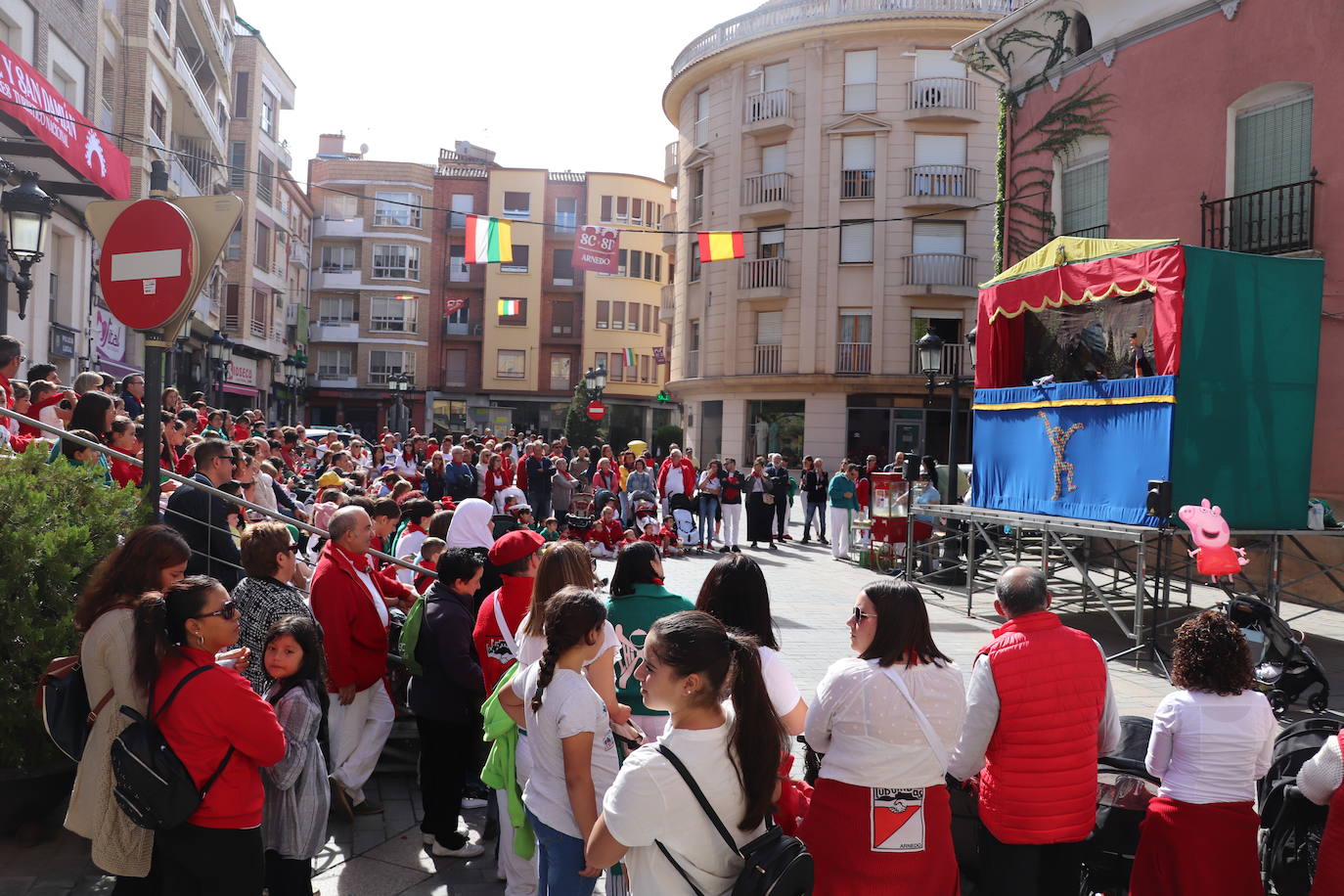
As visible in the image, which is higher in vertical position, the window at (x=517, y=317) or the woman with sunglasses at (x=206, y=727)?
the window at (x=517, y=317)

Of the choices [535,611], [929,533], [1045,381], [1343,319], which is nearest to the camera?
[535,611]

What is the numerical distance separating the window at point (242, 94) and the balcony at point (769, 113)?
18940mm

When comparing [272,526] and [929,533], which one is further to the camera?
[929,533]

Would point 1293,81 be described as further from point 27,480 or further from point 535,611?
point 27,480

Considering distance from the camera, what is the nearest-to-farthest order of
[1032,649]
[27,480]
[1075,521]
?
[1032,649] → [27,480] → [1075,521]

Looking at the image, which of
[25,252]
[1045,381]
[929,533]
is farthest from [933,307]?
[25,252]

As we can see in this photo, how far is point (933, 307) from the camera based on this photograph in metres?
32.9

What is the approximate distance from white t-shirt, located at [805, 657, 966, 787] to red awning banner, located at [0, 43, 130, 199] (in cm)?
1357

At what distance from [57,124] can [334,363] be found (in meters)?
38.9

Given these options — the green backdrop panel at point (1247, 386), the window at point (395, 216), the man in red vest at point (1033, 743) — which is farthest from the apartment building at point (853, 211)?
the man in red vest at point (1033, 743)

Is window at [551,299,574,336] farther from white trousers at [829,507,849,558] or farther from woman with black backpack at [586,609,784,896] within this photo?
woman with black backpack at [586,609,784,896]

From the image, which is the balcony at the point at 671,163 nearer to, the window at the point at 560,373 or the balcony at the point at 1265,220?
the window at the point at 560,373

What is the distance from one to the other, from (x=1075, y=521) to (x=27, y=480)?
10.1 m

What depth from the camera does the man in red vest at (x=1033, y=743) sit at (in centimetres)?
381
